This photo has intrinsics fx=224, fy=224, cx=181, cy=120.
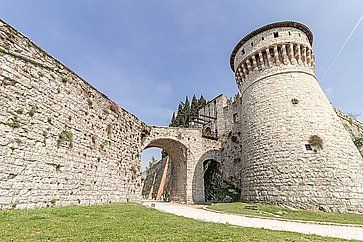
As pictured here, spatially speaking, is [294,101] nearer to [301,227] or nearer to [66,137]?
[301,227]

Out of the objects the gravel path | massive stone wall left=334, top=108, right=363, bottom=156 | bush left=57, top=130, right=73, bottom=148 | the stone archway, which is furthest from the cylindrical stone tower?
bush left=57, top=130, right=73, bottom=148

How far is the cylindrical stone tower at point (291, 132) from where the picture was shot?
14.1m

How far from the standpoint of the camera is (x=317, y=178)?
1410 cm

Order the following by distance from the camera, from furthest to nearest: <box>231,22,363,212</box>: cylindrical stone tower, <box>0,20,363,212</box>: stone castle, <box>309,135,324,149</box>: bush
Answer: <box>309,135,324,149</box>: bush
<box>231,22,363,212</box>: cylindrical stone tower
<box>0,20,363,212</box>: stone castle

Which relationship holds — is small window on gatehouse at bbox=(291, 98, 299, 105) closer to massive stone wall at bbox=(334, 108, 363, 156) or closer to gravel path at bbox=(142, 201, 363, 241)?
gravel path at bbox=(142, 201, 363, 241)

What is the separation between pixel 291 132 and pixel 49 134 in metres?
14.8

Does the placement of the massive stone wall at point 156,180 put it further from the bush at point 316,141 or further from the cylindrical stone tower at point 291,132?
the bush at point 316,141

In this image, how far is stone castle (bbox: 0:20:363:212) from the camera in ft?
27.1

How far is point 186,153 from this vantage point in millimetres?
23641

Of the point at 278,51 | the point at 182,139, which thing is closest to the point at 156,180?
the point at 182,139

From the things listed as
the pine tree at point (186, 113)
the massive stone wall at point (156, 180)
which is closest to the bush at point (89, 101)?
the massive stone wall at point (156, 180)

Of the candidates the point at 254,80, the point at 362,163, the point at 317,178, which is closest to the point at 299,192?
the point at 317,178

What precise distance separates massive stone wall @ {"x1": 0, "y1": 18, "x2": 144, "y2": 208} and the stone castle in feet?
0.13

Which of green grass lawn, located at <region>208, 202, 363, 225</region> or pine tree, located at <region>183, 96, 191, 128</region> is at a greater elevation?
pine tree, located at <region>183, 96, 191, 128</region>
